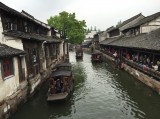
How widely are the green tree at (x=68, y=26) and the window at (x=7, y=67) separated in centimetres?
3873

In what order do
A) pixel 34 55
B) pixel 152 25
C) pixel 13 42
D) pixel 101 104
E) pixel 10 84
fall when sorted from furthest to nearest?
pixel 152 25
pixel 34 55
pixel 13 42
pixel 101 104
pixel 10 84

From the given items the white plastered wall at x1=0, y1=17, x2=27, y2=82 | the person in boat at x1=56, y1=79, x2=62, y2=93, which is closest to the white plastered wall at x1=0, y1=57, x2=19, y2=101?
the white plastered wall at x1=0, y1=17, x2=27, y2=82

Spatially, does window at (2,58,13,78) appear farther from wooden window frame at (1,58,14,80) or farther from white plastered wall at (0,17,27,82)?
white plastered wall at (0,17,27,82)

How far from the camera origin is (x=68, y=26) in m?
52.5

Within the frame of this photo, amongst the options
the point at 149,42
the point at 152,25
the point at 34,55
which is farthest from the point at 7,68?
the point at 152,25

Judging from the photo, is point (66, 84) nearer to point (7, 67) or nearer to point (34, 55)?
point (7, 67)

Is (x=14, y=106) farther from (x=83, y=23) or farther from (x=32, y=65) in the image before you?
→ (x=83, y=23)

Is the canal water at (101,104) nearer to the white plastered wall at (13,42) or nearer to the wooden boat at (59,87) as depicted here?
the wooden boat at (59,87)

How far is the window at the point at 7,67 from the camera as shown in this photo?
12609mm

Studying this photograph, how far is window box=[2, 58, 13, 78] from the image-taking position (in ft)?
41.4

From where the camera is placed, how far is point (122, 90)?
18.3 m

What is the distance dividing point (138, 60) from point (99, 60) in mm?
13991

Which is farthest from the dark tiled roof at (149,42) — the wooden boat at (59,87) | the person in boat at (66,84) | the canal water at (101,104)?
the wooden boat at (59,87)

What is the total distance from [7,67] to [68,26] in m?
40.4
